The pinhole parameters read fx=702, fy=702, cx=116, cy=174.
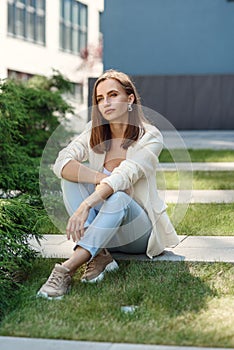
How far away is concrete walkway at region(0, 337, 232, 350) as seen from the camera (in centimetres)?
318

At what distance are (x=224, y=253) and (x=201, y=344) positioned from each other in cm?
149

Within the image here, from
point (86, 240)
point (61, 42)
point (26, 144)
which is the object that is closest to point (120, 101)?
point (86, 240)

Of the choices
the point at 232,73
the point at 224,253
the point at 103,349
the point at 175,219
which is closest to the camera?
the point at 103,349

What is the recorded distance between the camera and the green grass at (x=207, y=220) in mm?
5352

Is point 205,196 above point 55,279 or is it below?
below

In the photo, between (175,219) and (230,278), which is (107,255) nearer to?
(230,278)

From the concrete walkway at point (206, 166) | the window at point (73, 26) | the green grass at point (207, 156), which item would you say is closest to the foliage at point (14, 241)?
the concrete walkway at point (206, 166)

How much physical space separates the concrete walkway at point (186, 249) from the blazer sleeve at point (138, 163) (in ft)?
1.98

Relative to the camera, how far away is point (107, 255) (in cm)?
425

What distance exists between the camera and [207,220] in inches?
226

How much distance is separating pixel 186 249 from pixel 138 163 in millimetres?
890

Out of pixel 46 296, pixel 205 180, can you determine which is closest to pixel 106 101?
pixel 46 296

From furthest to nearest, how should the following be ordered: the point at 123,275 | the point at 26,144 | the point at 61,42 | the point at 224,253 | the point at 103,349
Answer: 1. the point at 61,42
2. the point at 26,144
3. the point at 224,253
4. the point at 123,275
5. the point at 103,349

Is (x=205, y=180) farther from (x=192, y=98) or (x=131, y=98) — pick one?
(x=192, y=98)
